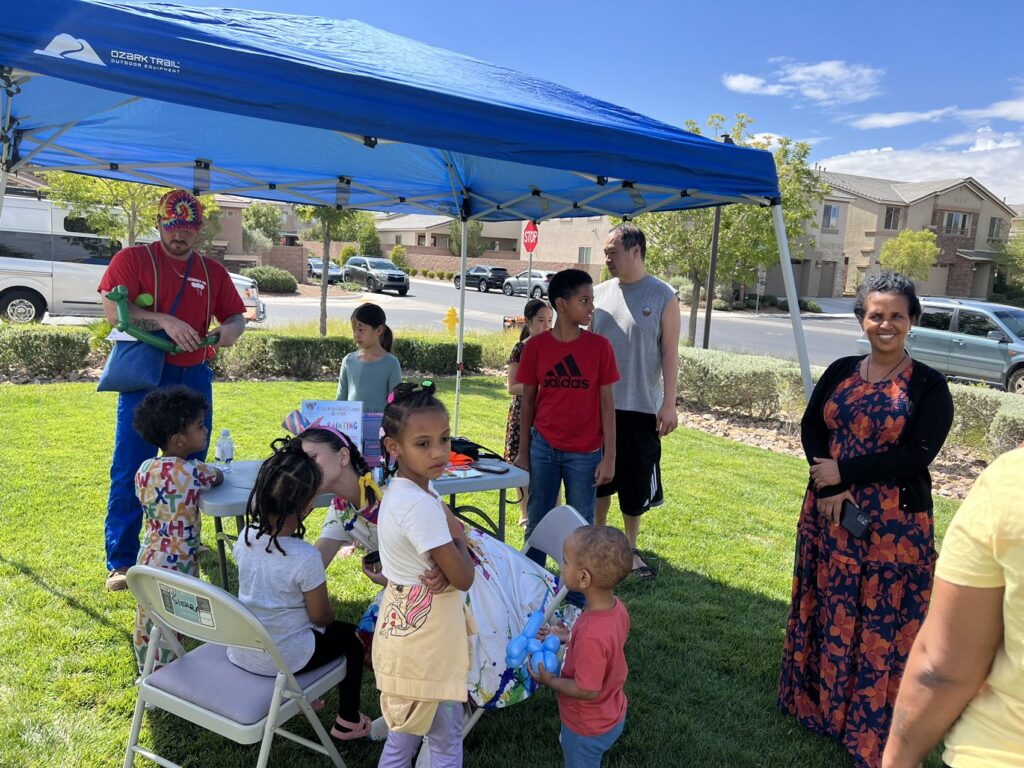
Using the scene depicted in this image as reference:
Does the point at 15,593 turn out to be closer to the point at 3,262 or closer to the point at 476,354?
the point at 476,354

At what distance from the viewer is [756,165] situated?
3414mm

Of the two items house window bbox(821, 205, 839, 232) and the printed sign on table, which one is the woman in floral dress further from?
house window bbox(821, 205, 839, 232)

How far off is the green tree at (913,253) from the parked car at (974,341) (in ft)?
84.2

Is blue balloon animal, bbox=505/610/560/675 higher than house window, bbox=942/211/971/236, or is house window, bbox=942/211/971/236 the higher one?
house window, bbox=942/211/971/236

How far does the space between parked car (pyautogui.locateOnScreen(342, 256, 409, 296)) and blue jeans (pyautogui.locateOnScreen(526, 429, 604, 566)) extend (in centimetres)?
2914

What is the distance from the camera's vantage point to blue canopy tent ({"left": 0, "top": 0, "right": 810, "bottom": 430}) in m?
2.21

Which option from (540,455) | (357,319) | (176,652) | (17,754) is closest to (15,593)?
(17,754)

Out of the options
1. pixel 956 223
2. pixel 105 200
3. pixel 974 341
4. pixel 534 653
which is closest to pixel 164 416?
pixel 534 653

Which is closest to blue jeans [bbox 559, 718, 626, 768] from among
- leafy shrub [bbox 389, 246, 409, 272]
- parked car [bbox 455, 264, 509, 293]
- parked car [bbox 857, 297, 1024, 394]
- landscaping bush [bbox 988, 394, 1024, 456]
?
landscaping bush [bbox 988, 394, 1024, 456]

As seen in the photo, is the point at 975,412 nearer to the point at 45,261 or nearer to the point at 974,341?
the point at 974,341

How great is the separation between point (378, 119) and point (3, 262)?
1344cm

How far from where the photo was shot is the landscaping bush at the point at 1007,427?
713cm

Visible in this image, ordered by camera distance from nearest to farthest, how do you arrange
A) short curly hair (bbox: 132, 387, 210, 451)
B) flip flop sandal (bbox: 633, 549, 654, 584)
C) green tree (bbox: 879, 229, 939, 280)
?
short curly hair (bbox: 132, 387, 210, 451) < flip flop sandal (bbox: 633, 549, 654, 584) < green tree (bbox: 879, 229, 939, 280)

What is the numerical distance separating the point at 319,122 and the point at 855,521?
2.51 meters
